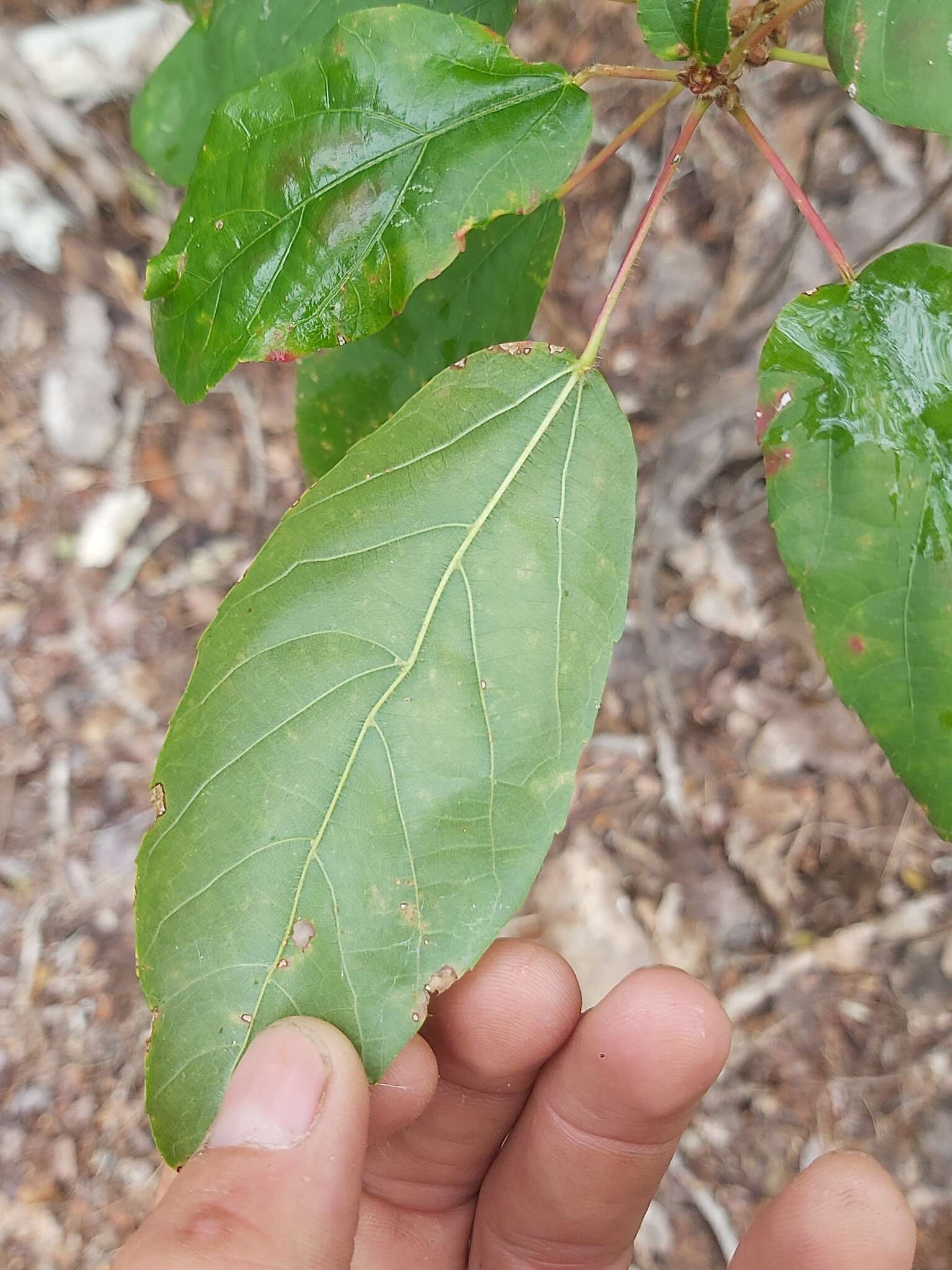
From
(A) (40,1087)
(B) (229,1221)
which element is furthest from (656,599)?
(A) (40,1087)

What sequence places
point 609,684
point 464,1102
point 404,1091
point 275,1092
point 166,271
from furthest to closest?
1. point 609,684
2. point 464,1102
3. point 404,1091
4. point 166,271
5. point 275,1092

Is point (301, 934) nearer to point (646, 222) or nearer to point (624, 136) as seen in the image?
point (646, 222)

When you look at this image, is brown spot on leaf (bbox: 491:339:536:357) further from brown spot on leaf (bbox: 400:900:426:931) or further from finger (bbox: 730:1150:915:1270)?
finger (bbox: 730:1150:915:1270)

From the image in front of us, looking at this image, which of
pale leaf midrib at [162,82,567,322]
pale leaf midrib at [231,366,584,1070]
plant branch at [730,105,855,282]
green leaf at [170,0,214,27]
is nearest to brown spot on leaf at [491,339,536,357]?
pale leaf midrib at [231,366,584,1070]

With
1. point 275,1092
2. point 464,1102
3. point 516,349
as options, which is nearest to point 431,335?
point 516,349

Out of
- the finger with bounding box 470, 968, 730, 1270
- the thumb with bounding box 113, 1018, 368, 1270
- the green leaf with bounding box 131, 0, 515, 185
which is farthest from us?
the finger with bounding box 470, 968, 730, 1270

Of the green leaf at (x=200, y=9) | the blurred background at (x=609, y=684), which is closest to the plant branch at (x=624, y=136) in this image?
the green leaf at (x=200, y=9)

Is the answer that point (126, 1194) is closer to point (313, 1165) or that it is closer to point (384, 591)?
point (313, 1165)
